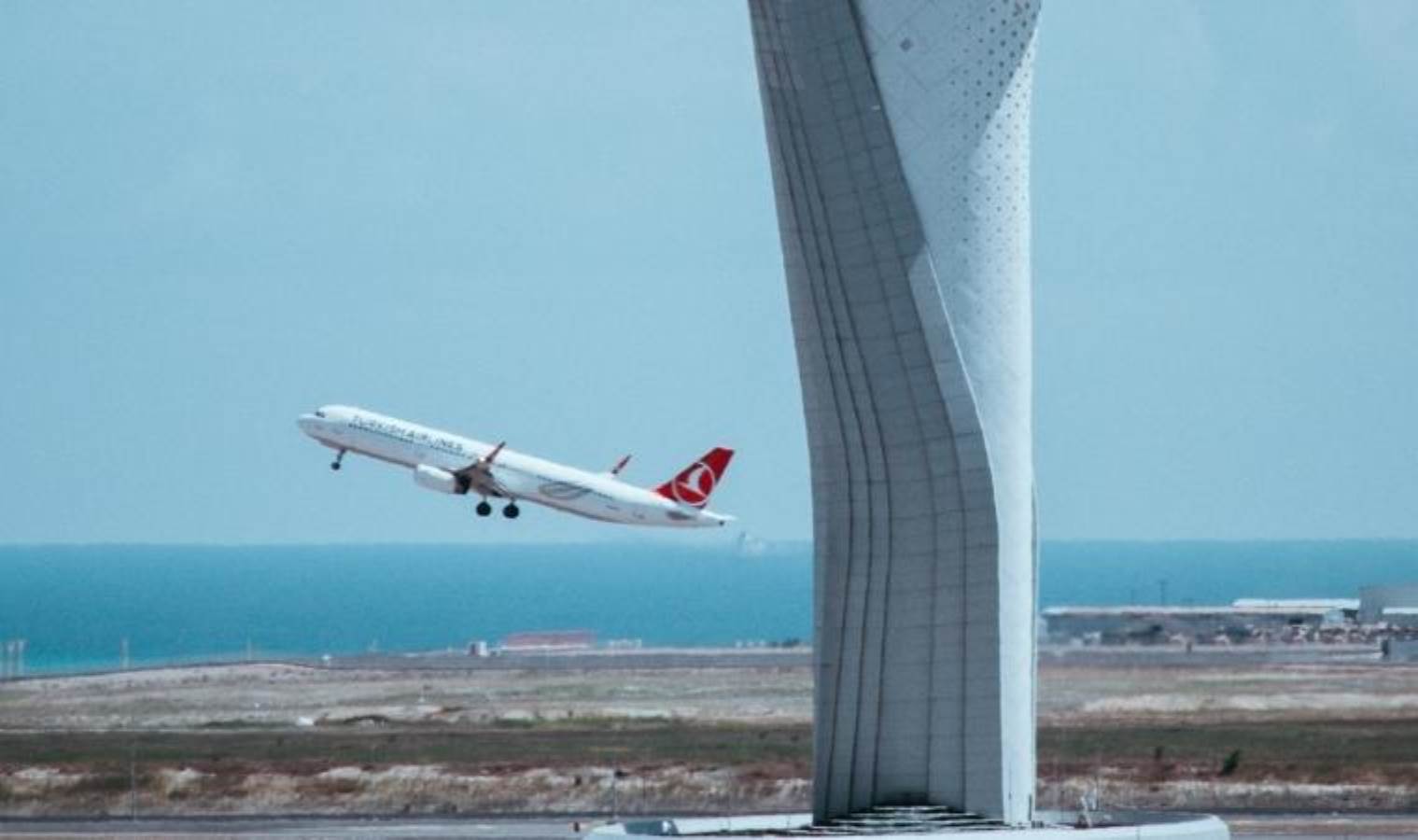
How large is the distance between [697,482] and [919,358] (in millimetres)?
84055

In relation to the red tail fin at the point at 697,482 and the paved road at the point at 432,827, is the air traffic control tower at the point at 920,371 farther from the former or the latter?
the red tail fin at the point at 697,482

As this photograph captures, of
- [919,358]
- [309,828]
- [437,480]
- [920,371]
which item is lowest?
[309,828]

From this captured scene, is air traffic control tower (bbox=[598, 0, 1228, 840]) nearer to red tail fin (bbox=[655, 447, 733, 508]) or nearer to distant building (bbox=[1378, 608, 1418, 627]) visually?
red tail fin (bbox=[655, 447, 733, 508])

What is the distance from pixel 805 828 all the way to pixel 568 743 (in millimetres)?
47550

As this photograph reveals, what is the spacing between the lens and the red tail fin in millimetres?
133250

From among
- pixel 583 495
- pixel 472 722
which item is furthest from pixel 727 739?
pixel 583 495

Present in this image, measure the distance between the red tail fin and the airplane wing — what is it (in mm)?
7851

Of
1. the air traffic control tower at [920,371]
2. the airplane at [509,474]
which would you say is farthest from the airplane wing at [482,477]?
the air traffic control tower at [920,371]

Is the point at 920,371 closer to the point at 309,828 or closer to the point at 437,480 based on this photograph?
the point at 309,828

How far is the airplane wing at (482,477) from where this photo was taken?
128750 mm

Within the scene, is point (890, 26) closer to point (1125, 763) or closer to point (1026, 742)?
point (1026, 742)

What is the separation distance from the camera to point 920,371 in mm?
49906

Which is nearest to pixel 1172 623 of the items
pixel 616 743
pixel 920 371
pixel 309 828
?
pixel 616 743

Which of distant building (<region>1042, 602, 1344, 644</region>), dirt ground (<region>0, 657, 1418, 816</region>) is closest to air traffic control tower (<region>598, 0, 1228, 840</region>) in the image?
dirt ground (<region>0, 657, 1418, 816</region>)
